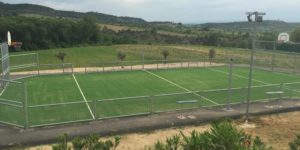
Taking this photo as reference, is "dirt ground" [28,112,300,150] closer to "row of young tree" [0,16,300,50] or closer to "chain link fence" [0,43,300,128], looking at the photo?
"chain link fence" [0,43,300,128]

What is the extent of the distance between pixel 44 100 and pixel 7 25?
4185cm

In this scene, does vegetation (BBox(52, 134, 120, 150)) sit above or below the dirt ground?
above

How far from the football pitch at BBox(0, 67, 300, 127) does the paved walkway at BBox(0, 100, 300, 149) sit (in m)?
0.71

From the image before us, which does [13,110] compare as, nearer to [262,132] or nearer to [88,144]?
[262,132]

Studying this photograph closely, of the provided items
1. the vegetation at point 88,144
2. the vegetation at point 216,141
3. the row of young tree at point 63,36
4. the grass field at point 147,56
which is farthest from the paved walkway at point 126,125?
the row of young tree at point 63,36

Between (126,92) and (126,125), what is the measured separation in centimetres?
838

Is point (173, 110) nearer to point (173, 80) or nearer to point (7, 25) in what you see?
point (173, 80)

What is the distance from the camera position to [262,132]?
18.4 meters

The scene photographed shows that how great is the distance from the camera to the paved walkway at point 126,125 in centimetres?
1695

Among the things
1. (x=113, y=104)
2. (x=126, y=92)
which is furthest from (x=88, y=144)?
(x=126, y=92)

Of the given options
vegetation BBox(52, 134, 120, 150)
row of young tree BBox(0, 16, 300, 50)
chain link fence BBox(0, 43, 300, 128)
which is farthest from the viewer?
row of young tree BBox(0, 16, 300, 50)

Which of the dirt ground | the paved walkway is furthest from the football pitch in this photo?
the dirt ground

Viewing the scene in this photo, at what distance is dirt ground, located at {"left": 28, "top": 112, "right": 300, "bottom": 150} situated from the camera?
1674cm

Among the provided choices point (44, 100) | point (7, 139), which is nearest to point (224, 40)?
point (44, 100)
